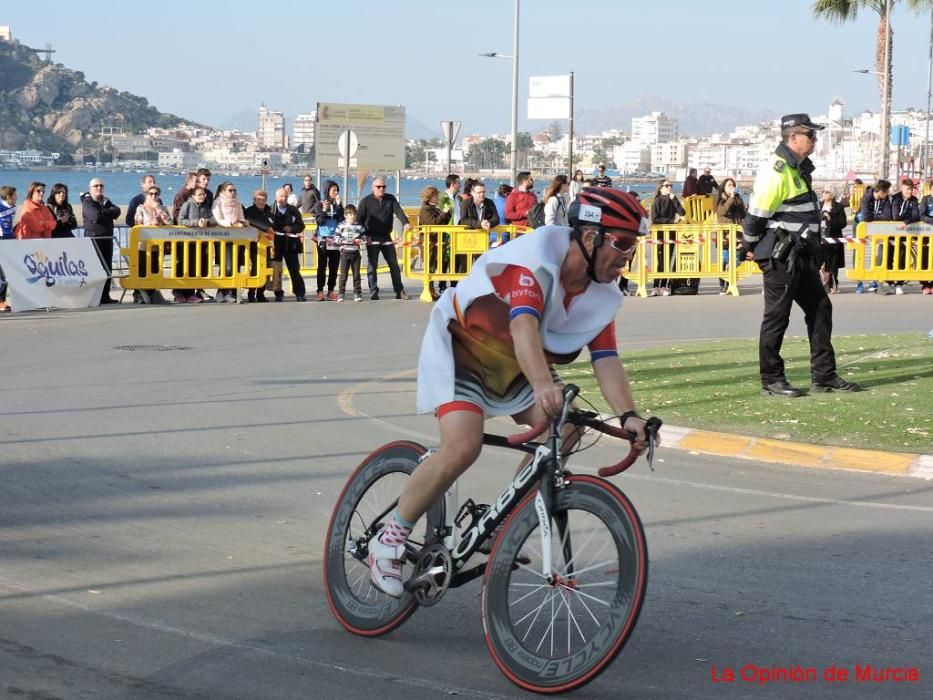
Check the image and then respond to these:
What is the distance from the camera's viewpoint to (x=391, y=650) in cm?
551

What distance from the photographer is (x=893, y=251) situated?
2453 centimetres

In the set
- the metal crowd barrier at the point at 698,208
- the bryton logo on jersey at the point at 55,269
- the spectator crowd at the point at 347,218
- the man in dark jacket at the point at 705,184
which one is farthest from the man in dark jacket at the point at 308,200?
the man in dark jacket at the point at 705,184

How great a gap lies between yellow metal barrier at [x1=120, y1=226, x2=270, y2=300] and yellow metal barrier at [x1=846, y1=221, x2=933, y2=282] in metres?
9.91

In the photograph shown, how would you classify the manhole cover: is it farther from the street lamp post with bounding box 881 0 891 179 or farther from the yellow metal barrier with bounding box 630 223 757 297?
the street lamp post with bounding box 881 0 891 179

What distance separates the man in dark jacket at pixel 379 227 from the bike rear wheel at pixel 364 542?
57.9 ft

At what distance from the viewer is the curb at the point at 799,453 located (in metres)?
9.35

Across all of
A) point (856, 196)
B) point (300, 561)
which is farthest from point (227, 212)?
point (856, 196)

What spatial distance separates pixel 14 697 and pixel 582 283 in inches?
96.3

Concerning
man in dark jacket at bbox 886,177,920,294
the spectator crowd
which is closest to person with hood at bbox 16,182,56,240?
the spectator crowd

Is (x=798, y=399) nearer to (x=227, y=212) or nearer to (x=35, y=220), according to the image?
(x=35, y=220)

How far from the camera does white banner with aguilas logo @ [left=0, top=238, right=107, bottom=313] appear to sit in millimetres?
20438

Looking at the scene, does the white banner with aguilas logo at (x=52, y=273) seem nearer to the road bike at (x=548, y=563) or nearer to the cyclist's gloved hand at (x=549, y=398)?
the road bike at (x=548, y=563)

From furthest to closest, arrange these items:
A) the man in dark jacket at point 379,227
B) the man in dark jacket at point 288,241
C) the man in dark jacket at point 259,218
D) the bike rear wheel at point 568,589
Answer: the man in dark jacket at point 379,227, the man in dark jacket at point 288,241, the man in dark jacket at point 259,218, the bike rear wheel at point 568,589

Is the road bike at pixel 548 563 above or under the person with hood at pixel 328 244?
under
